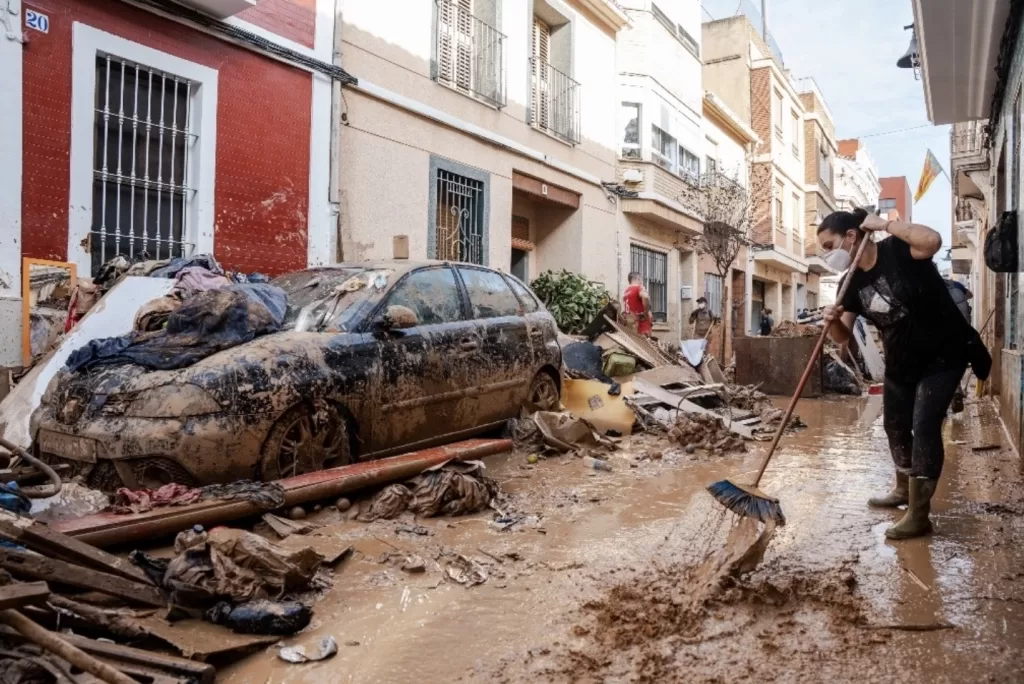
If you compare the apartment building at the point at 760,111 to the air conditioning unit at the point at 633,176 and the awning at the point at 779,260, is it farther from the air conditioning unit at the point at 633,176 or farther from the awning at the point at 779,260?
the air conditioning unit at the point at 633,176

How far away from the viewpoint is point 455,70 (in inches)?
464

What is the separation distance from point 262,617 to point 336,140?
763cm

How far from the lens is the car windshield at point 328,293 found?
5.02 meters

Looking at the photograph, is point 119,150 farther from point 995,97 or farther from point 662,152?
point 662,152

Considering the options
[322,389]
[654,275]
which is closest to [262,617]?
[322,389]

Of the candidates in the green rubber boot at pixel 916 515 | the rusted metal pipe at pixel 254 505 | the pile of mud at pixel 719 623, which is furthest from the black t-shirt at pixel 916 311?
the rusted metal pipe at pixel 254 505

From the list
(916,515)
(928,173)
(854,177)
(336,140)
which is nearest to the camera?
(916,515)

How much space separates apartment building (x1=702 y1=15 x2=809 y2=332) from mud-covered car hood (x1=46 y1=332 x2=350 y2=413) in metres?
22.2

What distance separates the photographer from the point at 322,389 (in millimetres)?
4500

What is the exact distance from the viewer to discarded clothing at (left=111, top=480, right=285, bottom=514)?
3.59 metres

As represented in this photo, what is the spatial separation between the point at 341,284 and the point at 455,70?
7.38 meters

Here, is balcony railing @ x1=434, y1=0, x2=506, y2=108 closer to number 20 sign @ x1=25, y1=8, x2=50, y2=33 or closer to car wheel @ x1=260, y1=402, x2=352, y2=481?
number 20 sign @ x1=25, y1=8, x2=50, y2=33

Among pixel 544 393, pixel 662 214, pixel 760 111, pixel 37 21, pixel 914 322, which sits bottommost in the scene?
pixel 544 393

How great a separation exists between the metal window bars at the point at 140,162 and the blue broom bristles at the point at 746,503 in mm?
6329
